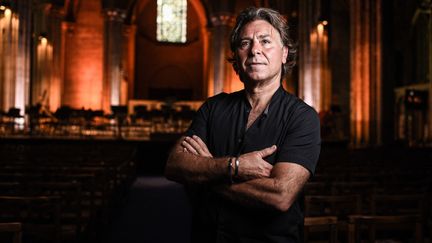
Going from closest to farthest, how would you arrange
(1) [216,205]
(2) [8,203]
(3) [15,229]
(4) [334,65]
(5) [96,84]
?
(1) [216,205] < (3) [15,229] < (2) [8,203] < (4) [334,65] < (5) [96,84]

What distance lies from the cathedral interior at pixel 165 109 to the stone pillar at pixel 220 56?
0.10 m

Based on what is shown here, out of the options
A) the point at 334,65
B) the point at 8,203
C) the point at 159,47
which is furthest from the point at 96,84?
the point at 8,203

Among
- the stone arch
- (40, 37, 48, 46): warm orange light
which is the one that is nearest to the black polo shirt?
(40, 37, 48, 46): warm orange light

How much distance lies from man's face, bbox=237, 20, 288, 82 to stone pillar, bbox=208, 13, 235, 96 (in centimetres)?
3060

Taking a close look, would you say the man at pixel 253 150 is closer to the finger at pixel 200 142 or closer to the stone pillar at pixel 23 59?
the finger at pixel 200 142

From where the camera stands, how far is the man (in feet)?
6.88

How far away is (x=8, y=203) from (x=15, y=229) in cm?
151

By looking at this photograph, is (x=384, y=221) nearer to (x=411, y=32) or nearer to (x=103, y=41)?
(x=411, y=32)

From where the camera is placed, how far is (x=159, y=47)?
39.2m

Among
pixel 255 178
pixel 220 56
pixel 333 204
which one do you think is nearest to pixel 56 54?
pixel 220 56

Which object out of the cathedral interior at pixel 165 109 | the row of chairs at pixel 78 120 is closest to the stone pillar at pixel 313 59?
the cathedral interior at pixel 165 109

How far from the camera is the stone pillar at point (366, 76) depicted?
17.9 metres

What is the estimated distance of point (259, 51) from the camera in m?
2.22

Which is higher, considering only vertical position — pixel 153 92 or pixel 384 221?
pixel 153 92
